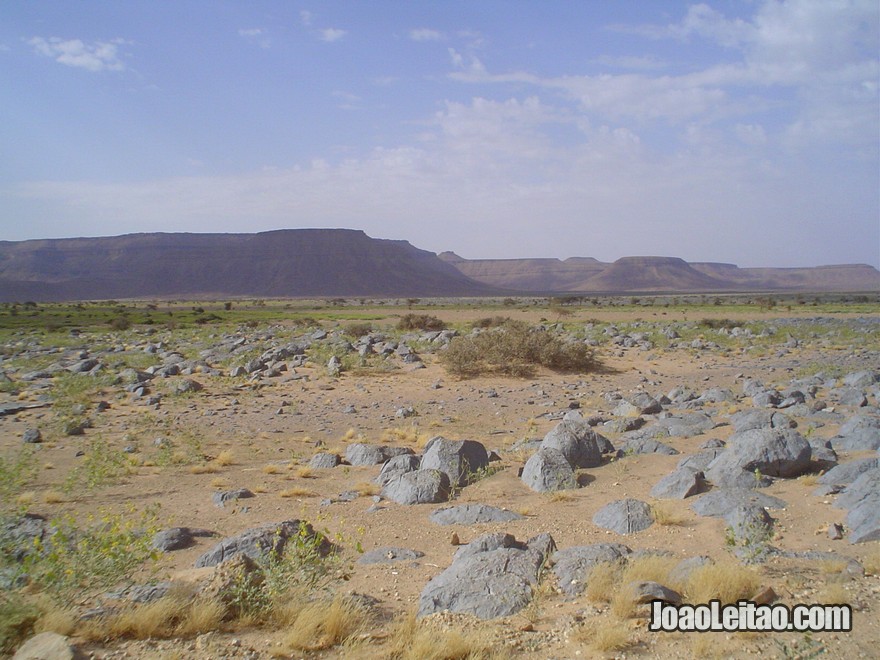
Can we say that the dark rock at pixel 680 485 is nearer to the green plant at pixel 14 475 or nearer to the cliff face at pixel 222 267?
the green plant at pixel 14 475

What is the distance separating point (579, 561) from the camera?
187 inches

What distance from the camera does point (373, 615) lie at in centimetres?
414

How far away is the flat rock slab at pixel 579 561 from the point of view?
4.45 meters

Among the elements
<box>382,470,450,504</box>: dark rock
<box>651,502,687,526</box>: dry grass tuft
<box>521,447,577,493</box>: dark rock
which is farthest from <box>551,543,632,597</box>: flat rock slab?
<box>382,470,450,504</box>: dark rock

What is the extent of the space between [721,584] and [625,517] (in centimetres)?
207

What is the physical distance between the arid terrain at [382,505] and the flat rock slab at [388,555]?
63mm

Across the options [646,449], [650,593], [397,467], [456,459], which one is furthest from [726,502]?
[397,467]

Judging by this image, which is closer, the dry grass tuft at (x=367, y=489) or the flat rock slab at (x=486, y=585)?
the flat rock slab at (x=486, y=585)

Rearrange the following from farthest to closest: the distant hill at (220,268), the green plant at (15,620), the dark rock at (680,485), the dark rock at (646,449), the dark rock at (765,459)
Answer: the distant hill at (220,268), the dark rock at (646,449), the dark rock at (765,459), the dark rock at (680,485), the green plant at (15,620)

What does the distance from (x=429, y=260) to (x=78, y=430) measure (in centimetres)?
18132

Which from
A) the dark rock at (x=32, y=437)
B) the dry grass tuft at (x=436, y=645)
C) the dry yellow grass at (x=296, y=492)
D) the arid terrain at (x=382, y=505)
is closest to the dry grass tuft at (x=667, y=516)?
the arid terrain at (x=382, y=505)

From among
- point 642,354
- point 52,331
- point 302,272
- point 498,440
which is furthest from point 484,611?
point 302,272

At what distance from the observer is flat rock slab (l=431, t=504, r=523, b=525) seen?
21.2ft

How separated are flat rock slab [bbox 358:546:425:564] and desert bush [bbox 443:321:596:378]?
11.9 metres
